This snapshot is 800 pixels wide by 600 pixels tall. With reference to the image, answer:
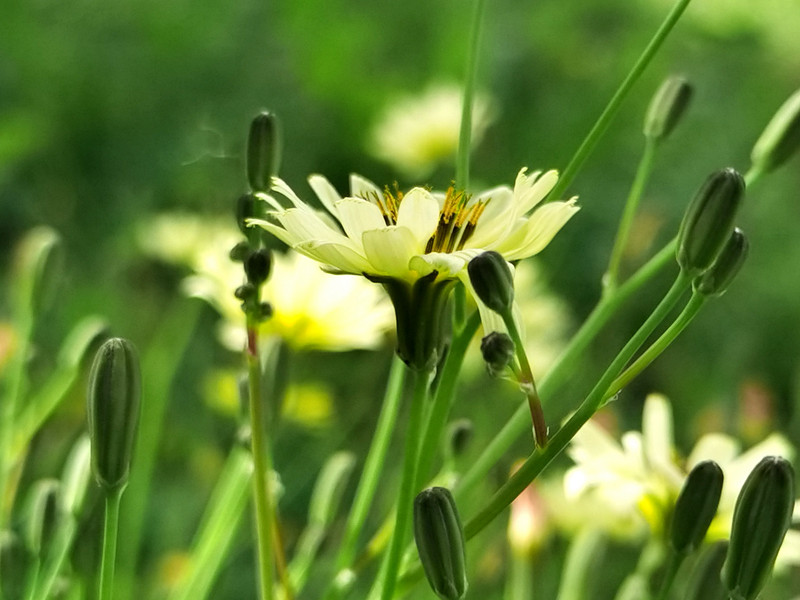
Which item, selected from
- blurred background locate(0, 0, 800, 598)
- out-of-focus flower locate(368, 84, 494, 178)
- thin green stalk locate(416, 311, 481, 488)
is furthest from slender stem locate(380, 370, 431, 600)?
out-of-focus flower locate(368, 84, 494, 178)

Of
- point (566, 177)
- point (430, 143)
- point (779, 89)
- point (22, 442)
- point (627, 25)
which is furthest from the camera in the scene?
point (627, 25)

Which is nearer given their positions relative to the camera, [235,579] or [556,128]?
[235,579]

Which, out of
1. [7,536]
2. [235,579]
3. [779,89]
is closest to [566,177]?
[7,536]

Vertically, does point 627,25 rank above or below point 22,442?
above

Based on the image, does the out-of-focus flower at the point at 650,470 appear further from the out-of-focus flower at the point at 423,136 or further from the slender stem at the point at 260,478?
the out-of-focus flower at the point at 423,136

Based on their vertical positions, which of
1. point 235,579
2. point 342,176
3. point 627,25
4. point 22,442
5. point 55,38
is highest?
point 627,25

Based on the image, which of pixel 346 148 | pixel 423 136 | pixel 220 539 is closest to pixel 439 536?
pixel 220 539

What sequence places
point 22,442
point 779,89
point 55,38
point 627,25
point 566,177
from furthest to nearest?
point 627,25 → point 779,89 → point 55,38 → point 22,442 → point 566,177

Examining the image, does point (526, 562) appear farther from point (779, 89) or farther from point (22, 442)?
point (779, 89)
